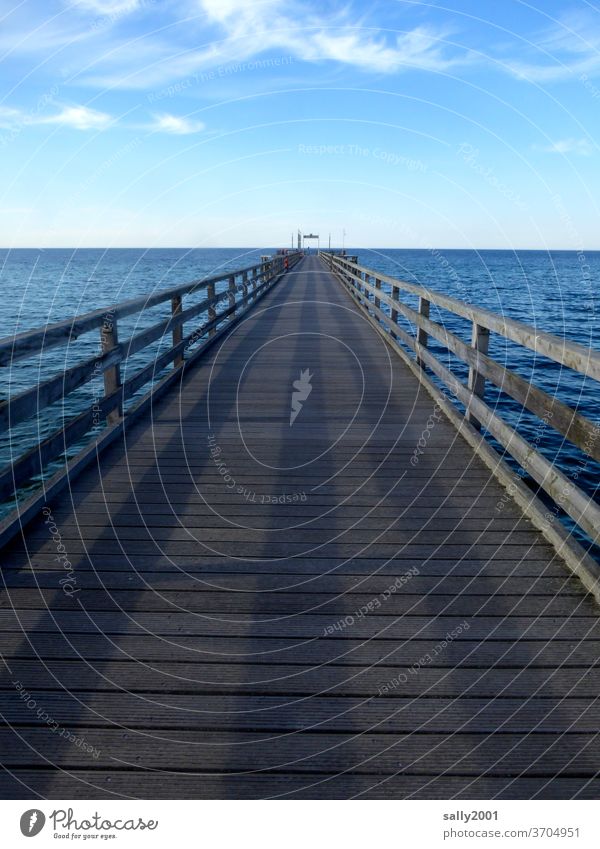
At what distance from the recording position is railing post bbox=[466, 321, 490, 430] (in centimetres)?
441

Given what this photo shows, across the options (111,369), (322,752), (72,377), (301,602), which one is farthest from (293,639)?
(111,369)

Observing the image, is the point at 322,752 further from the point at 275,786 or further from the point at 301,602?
the point at 301,602

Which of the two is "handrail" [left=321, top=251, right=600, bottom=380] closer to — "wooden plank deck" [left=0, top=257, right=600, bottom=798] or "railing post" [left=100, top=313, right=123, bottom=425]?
"wooden plank deck" [left=0, top=257, right=600, bottom=798]

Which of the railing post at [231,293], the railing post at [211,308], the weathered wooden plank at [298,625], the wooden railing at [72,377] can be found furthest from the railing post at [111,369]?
the railing post at [231,293]

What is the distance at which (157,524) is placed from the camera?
3.59m

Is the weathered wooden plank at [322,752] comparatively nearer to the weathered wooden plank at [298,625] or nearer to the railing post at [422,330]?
the weathered wooden plank at [298,625]

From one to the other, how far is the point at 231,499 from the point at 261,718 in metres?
1.93

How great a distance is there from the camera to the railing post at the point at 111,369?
4652 millimetres

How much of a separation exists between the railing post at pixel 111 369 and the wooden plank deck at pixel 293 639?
1.97 ft

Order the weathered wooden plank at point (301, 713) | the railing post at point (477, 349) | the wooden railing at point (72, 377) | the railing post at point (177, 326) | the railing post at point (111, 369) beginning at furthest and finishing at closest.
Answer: the railing post at point (177, 326), the railing post at point (111, 369), the railing post at point (477, 349), the wooden railing at point (72, 377), the weathered wooden plank at point (301, 713)

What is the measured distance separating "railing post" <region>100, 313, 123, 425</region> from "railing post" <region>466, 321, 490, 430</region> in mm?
2654

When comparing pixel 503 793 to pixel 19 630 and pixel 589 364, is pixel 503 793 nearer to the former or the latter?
pixel 589 364

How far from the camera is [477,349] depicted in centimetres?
445

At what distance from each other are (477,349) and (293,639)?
2.69 metres
